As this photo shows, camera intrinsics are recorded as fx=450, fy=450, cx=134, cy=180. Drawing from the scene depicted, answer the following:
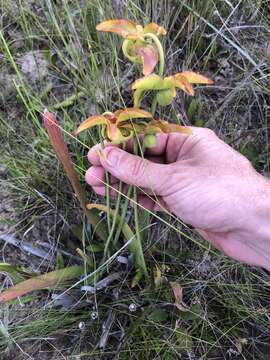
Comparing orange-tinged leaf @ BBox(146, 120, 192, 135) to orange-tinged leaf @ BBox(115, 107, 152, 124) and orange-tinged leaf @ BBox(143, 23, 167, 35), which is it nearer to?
orange-tinged leaf @ BBox(115, 107, 152, 124)

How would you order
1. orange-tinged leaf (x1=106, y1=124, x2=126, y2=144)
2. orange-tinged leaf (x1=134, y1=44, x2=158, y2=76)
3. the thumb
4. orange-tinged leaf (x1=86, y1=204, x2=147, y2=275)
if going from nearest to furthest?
1. orange-tinged leaf (x1=134, y1=44, x2=158, y2=76)
2. orange-tinged leaf (x1=106, y1=124, x2=126, y2=144)
3. the thumb
4. orange-tinged leaf (x1=86, y1=204, x2=147, y2=275)

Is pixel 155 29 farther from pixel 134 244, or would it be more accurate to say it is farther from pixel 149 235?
pixel 149 235

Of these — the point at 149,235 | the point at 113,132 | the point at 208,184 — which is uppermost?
the point at 113,132

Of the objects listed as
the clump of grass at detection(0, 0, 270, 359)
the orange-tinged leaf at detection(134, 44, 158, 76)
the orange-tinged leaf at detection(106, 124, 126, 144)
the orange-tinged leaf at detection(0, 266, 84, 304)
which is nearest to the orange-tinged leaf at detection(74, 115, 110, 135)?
the orange-tinged leaf at detection(106, 124, 126, 144)

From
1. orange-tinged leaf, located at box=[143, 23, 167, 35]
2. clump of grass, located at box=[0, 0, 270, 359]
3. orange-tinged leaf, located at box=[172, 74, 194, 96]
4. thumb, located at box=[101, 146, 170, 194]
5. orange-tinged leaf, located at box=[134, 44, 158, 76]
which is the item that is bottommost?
clump of grass, located at box=[0, 0, 270, 359]

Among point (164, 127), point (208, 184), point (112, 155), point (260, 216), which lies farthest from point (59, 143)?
point (260, 216)

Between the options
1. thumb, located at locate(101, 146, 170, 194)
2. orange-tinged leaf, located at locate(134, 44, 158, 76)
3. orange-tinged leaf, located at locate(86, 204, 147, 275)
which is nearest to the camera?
orange-tinged leaf, located at locate(134, 44, 158, 76)

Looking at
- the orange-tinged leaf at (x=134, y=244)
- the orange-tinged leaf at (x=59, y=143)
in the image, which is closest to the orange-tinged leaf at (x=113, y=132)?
the orange-tinged leaf at (x=59, y=143)

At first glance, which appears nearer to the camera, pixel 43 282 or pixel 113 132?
pixel 113 132
